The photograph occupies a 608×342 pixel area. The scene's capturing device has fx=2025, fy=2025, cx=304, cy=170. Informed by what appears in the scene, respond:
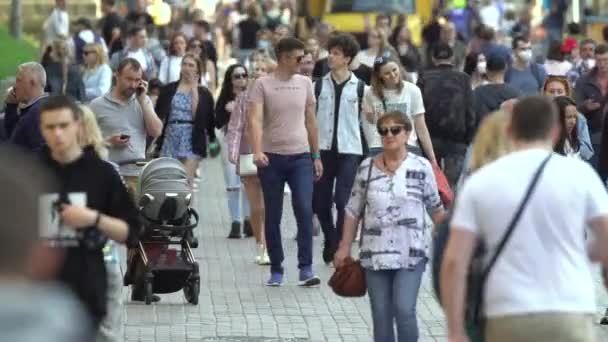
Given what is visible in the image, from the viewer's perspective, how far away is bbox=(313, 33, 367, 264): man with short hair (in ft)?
49.0

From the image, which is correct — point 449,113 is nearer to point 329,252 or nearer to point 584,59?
point 329,252

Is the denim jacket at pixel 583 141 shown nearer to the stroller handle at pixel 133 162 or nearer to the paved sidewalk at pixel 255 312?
the paved sidewalk at pixel 255 312

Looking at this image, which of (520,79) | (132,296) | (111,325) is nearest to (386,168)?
(111,325)

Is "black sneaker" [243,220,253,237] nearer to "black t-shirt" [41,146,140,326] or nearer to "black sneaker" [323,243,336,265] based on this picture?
"black sneaker" [323,243,336,265]

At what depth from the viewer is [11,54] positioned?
25141 millimetres

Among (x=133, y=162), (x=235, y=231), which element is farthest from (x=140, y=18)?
(x=133, y=162)

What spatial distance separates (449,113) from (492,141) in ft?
27.4

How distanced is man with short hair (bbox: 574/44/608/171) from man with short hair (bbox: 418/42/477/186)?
1342 mm

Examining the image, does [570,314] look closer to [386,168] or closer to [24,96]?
[386,168]

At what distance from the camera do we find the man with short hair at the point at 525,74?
19.8m

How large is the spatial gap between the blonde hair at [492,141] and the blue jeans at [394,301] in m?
1.58

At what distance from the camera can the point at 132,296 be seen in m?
13.1

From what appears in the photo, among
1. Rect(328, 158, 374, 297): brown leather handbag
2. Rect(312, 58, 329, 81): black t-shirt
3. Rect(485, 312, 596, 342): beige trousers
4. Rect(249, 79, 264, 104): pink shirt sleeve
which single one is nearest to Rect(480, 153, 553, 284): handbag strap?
Rect(485, 312, 596, 342): beige trousers

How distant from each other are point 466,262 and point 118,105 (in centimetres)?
679
